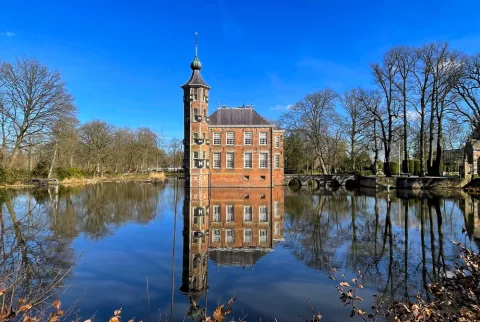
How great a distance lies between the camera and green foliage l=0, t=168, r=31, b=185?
27.1m

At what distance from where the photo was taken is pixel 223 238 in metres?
11.2

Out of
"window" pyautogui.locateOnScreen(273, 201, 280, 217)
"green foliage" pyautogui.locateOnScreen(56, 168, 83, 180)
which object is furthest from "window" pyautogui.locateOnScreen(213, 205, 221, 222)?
"green foliage" pyautogui.locateOnScreen(56, 168, 83, 180)

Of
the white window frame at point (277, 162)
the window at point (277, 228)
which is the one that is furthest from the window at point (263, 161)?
the window at point (277, 228)

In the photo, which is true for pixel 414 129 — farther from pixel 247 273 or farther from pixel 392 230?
pixel 247 273

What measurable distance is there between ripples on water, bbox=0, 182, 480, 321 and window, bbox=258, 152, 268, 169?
18905 mm

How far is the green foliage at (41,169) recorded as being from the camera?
1282 inches

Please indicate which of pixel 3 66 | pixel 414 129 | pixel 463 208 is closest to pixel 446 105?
pixel 414 129

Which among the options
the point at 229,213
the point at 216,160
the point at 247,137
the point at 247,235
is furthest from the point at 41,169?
the point at 247,235

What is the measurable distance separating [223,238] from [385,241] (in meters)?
5.11

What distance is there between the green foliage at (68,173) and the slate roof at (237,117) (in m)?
16.4

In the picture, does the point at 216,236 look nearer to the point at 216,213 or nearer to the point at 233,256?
the point at 233,256

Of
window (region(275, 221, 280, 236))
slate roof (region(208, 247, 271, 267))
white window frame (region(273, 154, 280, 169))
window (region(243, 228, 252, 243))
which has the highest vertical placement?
white window frame (region(273, 154, 280, 169))

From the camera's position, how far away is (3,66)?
27.2 m

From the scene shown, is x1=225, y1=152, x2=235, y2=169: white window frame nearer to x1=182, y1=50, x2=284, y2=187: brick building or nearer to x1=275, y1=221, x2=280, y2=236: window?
x1=182, y1=50, x2=284, y2=187: brick building
